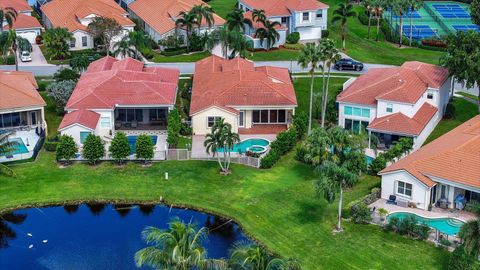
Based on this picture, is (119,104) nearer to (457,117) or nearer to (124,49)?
(124,49)

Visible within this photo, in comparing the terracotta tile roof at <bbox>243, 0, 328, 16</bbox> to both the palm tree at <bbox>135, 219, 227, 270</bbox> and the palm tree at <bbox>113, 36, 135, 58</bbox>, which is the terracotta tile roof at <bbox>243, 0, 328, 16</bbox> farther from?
the palm tree at <bbox>135, 219, 227, 270</bbox>

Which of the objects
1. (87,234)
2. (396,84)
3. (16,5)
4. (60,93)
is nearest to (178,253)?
(87,234)

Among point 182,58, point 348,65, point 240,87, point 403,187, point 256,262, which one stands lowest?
point 256,262

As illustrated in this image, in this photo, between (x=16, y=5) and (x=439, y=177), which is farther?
(x=16, y=5)

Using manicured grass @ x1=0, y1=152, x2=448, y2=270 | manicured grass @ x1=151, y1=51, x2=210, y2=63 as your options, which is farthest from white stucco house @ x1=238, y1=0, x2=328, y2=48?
manicured grass @ x1=0, y1=152, x2=448, y2=270

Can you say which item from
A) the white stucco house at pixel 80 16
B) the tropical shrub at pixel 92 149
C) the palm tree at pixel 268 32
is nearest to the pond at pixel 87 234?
the tropical shrub at pixel 92 149

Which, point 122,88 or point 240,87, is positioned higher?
point 240,87

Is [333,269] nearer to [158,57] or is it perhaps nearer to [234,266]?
[234,266]

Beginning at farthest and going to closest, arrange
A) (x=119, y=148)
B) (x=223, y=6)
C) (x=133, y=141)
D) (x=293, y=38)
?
(x=223, y=6), (x=293, y=38), (x=133, y=141), (x=119, y=148)

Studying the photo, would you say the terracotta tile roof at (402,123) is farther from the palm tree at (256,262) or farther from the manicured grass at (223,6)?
the manicured grass at (223,6)
